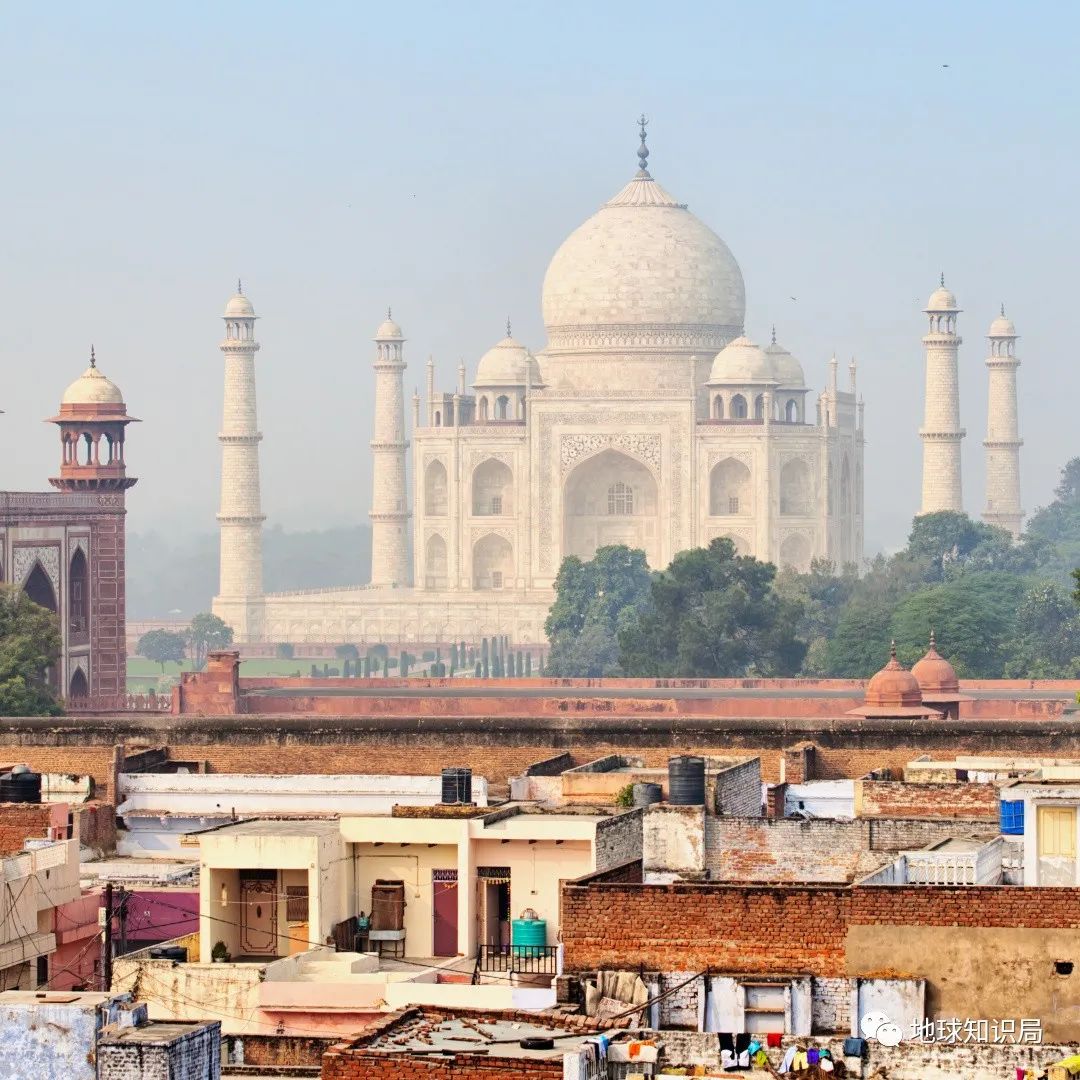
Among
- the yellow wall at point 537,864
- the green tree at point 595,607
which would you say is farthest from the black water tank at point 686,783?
the green tree at point 595,607

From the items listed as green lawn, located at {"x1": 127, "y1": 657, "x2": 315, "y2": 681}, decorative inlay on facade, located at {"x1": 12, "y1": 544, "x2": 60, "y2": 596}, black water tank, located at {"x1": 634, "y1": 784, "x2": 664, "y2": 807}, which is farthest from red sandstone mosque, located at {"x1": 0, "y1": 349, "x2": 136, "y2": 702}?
black water tank, located at {"x1": 634, "y1": 784, "x2": 664, "y2": 807}

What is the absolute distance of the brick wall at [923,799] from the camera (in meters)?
18.2

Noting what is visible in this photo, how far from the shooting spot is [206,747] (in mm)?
25516

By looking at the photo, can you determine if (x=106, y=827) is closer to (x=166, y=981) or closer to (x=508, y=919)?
(x=508, y=919)

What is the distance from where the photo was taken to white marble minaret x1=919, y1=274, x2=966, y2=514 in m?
70.4

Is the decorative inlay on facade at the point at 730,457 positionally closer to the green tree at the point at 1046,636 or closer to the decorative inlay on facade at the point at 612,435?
the decorative inlay on facade at the point at 612,435

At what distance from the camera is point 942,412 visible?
232 ft

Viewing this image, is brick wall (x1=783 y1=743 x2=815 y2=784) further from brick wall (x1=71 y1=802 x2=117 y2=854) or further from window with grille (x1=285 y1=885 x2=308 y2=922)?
window with grille (x1=285 y1=885 x2=308 y2=922)

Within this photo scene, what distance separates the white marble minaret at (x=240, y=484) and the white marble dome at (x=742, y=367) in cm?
927

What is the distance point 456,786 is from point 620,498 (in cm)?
5052

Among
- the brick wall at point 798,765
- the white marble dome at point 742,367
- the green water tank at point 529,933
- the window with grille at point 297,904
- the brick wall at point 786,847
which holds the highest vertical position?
the white marble dome at point 742,367

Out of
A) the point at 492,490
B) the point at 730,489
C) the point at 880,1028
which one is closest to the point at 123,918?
the point at 880,1028

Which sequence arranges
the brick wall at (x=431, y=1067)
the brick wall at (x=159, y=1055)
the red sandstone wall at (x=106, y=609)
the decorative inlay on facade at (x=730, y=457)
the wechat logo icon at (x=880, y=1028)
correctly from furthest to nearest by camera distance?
the decorative inlay on facade at (x=730, y=457)
the red sandstone wall at (x=106, y=609)
the wechat logo icon at (x=880, y=1028)
the brick wall at (x=159, y=1055)
the brick wall at (x=431, y=1067)

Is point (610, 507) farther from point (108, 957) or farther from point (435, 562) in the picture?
point (108, 957)
